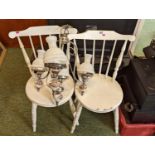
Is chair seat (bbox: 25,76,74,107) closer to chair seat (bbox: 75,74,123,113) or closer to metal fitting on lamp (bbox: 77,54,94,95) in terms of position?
chair seat (bbox: 75,74,123,113)

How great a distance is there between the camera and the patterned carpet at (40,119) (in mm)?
1473

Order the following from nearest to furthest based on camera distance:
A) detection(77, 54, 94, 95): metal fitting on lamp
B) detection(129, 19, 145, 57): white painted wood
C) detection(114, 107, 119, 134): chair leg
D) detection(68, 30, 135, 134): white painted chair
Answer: detection(77, 54, 94, 95): metal fitting on lamp < detection(68, 30, 135, 134): white painted chair < detection(114, 107, 119, 134): chair leg < detection(129, 19, 145, 57): white painted wood

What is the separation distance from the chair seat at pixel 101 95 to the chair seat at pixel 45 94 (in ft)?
0.19

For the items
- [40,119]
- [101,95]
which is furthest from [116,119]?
[40,119]

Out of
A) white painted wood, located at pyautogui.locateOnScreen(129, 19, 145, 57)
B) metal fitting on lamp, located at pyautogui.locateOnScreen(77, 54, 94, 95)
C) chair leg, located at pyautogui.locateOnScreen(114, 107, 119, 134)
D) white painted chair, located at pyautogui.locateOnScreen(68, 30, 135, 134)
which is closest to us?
metal fitting on lamp, located at pyautogui.locateOnScreen(77, 54, 94, 95)

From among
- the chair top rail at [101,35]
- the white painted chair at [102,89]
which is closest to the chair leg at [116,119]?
the white painted chair at [102,89]

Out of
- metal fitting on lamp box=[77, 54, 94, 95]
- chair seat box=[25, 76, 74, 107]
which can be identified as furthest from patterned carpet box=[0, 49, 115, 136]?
metal fitting on lamp box=[77, 54, 94, 95]

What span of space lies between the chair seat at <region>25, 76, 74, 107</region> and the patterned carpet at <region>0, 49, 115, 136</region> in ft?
1.30

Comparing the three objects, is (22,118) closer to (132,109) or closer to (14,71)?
(14,71)

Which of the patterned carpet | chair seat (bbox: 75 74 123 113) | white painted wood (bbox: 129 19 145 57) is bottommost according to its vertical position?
the patterned carpet

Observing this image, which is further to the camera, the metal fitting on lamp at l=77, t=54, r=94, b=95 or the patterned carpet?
the patterned carpet

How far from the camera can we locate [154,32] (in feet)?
5.21

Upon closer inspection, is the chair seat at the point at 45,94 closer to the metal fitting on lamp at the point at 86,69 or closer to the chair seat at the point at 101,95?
the chair seat at the point at 101,95

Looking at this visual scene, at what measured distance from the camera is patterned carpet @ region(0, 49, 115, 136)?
4.83 ft
